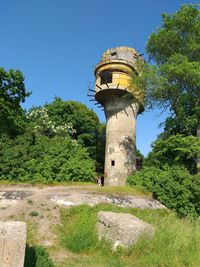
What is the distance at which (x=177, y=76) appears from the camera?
2375 centimetres

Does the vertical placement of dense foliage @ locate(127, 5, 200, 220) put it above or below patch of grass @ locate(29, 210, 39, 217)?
above

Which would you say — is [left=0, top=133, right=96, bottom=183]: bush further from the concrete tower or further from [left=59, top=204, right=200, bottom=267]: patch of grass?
[left=59, top=204, right=200, bottom=267]: patch of grass

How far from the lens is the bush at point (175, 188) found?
19000mm

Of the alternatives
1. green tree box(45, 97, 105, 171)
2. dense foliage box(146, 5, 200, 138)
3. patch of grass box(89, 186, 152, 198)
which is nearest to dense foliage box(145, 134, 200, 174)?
dense foliage box(146, 5, 200, 138)

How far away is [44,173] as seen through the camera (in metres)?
23.2

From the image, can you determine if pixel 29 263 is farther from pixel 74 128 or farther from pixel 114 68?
pixel 74 128

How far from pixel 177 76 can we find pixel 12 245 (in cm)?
1906

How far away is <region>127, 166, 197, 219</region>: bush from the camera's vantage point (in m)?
19.0

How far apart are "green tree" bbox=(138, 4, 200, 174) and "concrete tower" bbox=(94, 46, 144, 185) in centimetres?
429

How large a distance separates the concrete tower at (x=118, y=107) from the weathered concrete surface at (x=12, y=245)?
70.3ft

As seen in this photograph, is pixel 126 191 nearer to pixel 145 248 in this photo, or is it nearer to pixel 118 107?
pixel 145 248

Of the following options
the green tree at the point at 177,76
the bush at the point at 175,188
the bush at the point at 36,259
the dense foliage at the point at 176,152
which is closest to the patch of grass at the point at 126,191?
the bush at the point at 175,188

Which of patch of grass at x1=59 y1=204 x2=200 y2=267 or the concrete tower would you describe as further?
the concrete tower

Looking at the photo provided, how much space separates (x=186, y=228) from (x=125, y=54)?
2283cm
